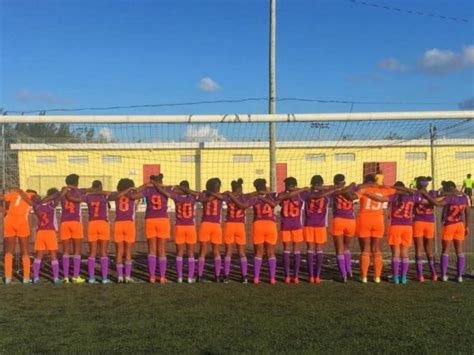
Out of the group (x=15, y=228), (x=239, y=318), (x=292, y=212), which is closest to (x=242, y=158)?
(x=292, y=212)

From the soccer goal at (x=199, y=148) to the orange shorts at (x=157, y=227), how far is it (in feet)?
7.33

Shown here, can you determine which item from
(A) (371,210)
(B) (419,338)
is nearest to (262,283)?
(A) (371,210)

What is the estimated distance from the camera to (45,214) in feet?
30.7

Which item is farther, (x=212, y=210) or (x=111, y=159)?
(x=111, y=159)

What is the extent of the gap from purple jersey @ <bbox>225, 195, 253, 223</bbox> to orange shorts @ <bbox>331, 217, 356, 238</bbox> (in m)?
1.62

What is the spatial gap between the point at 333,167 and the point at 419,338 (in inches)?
613

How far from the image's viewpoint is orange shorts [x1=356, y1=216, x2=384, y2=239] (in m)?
9.16

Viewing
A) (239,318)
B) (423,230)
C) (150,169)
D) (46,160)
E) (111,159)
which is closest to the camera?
(239,318)

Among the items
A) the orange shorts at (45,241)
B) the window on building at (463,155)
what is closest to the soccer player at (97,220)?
the orange shorts at (45,241)

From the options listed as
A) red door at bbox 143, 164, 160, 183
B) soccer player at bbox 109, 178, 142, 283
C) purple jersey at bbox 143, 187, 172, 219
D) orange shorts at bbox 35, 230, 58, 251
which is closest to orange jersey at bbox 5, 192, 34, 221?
orange shorts at bbox 35, 230, 58, 251

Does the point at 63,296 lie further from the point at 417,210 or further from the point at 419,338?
the point at 417,210

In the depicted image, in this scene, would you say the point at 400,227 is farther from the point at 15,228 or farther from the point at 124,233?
the point at 15,228

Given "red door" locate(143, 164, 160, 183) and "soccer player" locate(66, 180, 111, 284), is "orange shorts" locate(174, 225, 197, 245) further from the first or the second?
"red door" locate(143, 164, 160, 183)

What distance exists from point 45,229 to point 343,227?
5.46 metres
